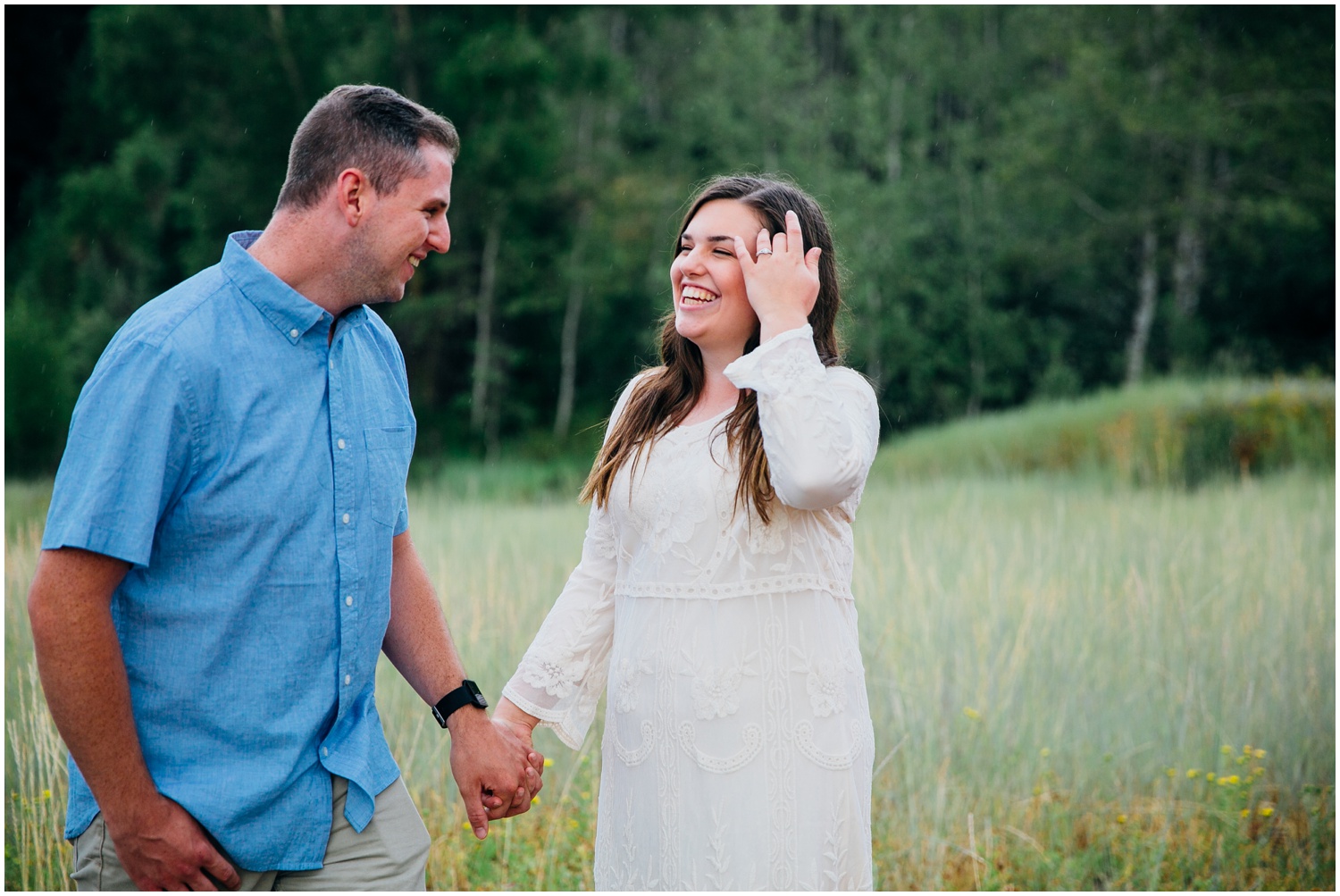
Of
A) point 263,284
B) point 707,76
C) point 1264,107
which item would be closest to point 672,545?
point 263,284

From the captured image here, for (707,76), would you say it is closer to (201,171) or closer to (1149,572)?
(201,171)

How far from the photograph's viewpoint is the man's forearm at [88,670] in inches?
68.4

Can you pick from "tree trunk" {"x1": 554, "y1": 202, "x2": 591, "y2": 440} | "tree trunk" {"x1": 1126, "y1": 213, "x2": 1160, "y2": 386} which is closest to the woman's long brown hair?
"tree trunk" {"x1": 554, "y1": 202, "x2": 591, "y2": 440}

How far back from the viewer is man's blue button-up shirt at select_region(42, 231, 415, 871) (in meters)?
1.78

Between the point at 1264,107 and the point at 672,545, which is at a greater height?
the point at 1264,107

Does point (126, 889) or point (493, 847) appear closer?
point (126, 889)

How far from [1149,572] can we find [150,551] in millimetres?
5113

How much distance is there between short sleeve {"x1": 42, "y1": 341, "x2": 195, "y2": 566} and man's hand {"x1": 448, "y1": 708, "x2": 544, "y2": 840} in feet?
2.77

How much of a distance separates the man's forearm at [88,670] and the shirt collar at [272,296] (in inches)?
19.7

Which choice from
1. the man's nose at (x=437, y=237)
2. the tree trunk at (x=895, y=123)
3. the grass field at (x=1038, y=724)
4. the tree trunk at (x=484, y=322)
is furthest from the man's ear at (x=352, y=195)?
the tree trunk at (x=895, y=123)

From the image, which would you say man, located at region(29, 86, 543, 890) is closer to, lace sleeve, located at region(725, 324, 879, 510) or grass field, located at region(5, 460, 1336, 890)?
lace sleeve, located at region(725, 324, 879, 510)

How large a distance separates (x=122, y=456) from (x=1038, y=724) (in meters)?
3.70

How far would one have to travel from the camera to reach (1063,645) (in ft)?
16.3

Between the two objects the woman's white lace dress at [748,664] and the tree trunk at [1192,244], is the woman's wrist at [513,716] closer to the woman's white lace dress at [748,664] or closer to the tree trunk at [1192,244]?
the woman's white lace dress at [748,664]
